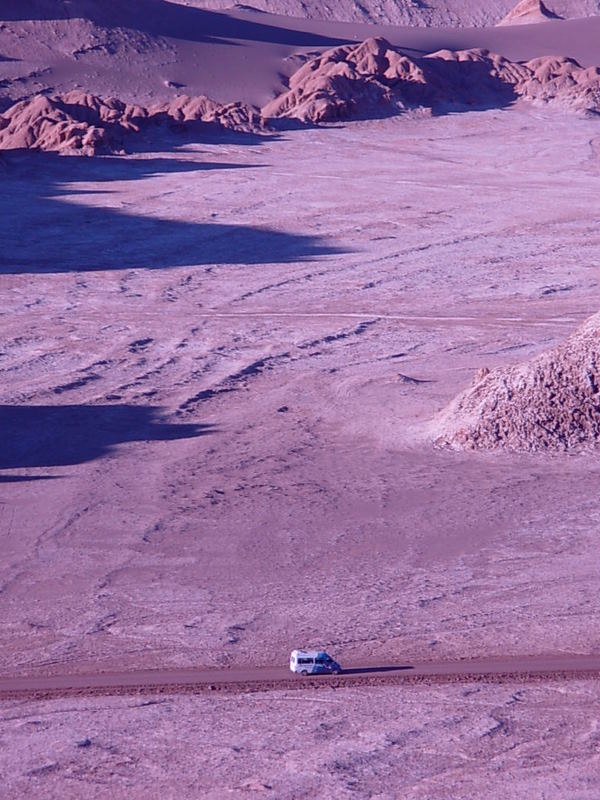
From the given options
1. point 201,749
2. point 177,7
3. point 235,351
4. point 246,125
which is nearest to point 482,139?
point 246,125

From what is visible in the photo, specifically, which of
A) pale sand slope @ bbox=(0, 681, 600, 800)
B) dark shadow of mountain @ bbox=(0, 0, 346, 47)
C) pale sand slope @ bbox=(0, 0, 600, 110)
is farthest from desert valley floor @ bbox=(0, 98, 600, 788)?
dark shadow of mountain @ bbox=(0, 0, 346, 47)

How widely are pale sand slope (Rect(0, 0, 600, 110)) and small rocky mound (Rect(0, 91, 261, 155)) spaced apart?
4.09 metres

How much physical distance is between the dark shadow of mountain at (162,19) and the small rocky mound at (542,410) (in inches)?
1426

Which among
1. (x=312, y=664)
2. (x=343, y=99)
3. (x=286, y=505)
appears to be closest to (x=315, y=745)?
(x=312, y=664)

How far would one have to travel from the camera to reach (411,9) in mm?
73188

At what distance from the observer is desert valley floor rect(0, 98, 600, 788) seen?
5477 mm

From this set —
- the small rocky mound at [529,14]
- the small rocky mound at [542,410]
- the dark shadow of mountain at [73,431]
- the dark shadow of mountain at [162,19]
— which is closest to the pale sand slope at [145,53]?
the dark shadow of mountain at [162,19]

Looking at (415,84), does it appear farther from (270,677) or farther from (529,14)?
(270,677)

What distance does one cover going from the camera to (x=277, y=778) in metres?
5.13

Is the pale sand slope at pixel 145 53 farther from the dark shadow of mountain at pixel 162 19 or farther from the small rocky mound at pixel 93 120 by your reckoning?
the small rocky mound at pixel 93 120

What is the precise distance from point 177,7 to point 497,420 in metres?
40.5

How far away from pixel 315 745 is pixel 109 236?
1696cm

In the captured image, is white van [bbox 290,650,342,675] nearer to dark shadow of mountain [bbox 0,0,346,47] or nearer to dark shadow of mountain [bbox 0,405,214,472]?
dark shadow of mountain [bbox 0,405,214,472]

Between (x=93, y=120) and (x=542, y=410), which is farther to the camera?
(x=93, y=120)
